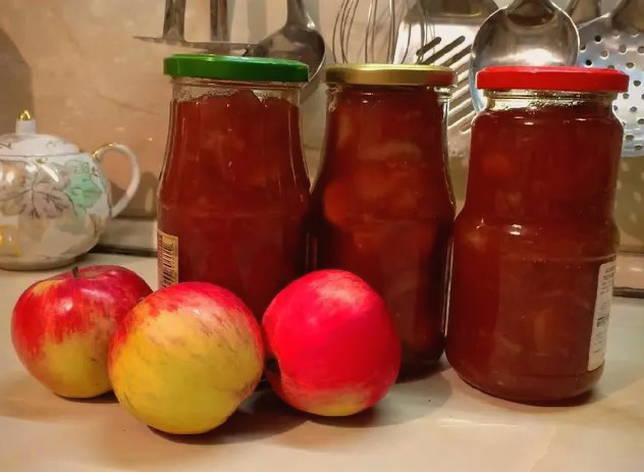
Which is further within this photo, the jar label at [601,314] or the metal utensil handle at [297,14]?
the metal utensil handle at [297,14]

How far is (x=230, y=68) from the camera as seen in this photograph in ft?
1.69

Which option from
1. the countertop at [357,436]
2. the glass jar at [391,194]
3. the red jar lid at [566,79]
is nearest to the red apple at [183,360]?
the countertop at [357,436]

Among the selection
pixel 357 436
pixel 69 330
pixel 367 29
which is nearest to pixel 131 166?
pixel 367 29

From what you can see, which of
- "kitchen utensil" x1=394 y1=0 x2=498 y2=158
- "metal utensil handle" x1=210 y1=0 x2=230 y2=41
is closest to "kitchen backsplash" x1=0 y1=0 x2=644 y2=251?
"metal utensil handle" x1=210 y1=0 x2=230 y2=41

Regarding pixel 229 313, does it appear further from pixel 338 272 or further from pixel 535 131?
pixel 535 131

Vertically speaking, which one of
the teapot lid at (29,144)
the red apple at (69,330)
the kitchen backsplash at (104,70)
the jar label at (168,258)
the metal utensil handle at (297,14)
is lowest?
the red apple at (69,330)

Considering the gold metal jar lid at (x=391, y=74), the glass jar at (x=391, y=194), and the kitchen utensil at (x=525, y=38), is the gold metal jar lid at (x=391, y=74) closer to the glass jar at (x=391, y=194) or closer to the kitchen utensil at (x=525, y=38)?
the glass jar at (x=391, y=194)

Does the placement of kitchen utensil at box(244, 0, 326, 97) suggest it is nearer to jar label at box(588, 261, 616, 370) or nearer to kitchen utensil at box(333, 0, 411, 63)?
kitchen utensil at box(333, 0, 411, 63)

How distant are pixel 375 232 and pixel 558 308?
0.48 feet

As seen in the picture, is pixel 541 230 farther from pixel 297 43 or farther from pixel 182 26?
pixel 182 26

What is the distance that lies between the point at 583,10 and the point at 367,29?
0.75ft

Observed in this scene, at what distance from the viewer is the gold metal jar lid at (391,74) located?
535 mm

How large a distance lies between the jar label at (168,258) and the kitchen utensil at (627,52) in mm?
468

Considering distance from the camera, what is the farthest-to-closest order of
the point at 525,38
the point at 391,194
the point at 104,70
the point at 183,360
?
the point at 104,70 < the point at 525,38 < the point at 391,194 < the point at 183,360
